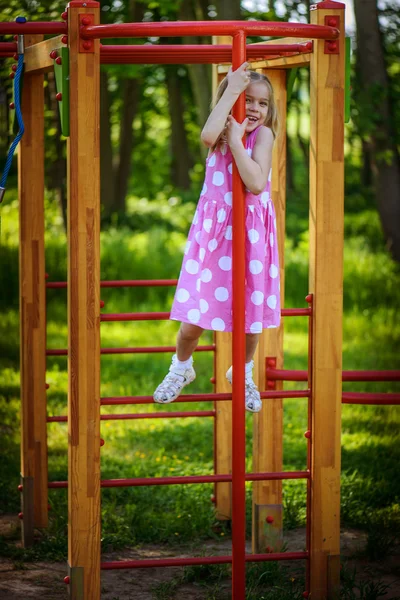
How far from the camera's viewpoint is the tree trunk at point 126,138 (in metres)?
16.6

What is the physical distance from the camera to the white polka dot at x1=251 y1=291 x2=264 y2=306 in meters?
3.60

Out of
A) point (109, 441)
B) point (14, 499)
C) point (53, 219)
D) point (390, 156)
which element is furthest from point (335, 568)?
point (53, 219)

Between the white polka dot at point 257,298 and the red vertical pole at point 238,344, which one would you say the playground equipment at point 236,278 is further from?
the white polka dot at point 257,298

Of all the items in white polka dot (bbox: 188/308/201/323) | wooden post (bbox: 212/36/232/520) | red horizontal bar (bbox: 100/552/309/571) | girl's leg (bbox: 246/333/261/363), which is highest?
white polka dot (bbox: 188/308/201/323)

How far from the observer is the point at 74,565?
12.0ft

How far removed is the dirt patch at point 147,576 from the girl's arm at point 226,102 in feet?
6.74

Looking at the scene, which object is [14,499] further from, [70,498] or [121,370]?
[121,370]

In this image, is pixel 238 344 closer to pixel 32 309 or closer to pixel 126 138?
pixel 32 309

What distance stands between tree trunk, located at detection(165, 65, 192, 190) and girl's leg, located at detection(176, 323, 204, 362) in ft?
43.8

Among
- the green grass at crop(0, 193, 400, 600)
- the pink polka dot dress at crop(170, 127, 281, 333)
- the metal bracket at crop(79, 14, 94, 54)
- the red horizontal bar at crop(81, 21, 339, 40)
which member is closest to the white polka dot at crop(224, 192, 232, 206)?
the pink polka dot dress at crop(170, 127, 281, 333)

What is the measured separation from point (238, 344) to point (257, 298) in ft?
0.91

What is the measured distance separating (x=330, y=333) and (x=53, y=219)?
10.4 metres

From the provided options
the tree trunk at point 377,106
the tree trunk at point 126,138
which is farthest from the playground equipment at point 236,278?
the tree trunk at point 126,138

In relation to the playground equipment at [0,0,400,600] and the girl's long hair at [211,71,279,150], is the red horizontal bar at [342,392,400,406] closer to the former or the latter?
the playground equipment at [0,0,400,600]
